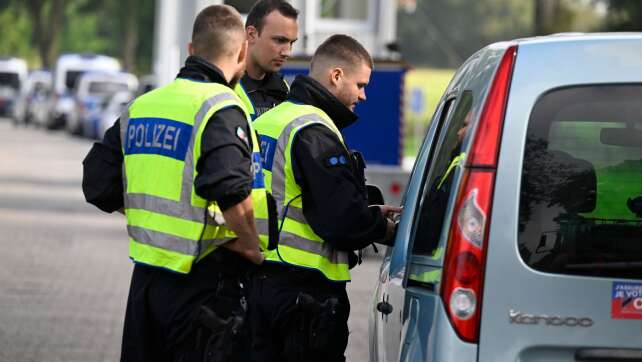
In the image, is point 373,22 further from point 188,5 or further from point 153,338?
point 153,338

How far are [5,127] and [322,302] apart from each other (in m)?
51.4

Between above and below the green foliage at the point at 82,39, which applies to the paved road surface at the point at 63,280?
above

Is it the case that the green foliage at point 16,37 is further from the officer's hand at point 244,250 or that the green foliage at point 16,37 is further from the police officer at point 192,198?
the officer's hand at point 244,250

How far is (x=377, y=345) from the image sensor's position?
570 cm

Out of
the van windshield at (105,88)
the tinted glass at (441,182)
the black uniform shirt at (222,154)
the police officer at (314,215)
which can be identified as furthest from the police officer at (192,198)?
the van windshield at (105,88)

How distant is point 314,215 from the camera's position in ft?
18.6

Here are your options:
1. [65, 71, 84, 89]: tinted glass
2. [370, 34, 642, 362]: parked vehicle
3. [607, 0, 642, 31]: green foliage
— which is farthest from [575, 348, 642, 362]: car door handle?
[65, 71, 84, 89]: tinted glass

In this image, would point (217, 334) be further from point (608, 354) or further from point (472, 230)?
point (608, 354)

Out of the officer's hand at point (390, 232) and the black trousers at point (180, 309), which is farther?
the officer's hand at point (390, 232)

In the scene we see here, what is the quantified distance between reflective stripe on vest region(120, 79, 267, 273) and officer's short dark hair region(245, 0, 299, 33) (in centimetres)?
162

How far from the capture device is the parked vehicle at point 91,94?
4533cm

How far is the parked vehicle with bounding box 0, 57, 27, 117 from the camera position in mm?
66938

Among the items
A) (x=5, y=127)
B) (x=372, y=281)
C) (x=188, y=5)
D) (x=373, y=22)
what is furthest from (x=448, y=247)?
(x=5, y=127)

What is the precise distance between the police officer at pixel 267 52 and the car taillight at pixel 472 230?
272 cm
